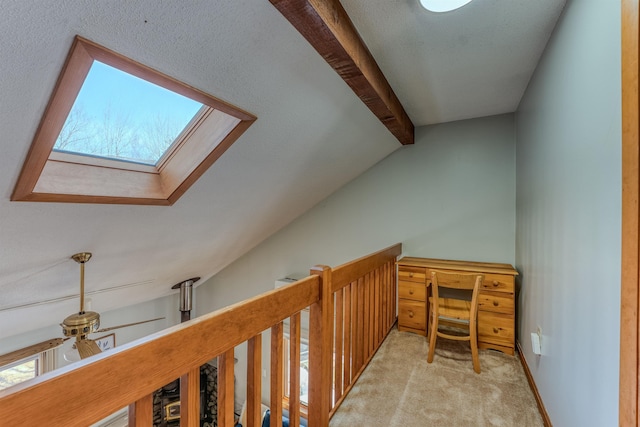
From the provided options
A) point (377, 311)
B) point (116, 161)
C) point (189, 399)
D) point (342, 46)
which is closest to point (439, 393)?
point (377, 311)

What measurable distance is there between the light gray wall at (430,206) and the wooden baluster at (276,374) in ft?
7.91

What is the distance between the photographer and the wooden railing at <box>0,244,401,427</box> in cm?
57

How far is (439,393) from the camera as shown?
196 centimetres

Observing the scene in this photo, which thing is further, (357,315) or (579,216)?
(357,315)

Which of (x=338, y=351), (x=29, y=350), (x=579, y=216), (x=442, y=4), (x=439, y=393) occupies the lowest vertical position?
(x=29, y=350)

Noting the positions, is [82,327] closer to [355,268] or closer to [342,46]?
[355,268]

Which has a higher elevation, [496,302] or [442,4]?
[442,4]

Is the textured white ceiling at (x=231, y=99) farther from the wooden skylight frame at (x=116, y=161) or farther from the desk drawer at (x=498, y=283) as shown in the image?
the desk drawer at (x=498, y=283)

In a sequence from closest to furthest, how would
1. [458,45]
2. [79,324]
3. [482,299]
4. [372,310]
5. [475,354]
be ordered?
[458,45], [79,324], [475,354], [372,310], [482,299]

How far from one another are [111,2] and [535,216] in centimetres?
257

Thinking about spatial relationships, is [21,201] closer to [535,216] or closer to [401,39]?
[401,39]

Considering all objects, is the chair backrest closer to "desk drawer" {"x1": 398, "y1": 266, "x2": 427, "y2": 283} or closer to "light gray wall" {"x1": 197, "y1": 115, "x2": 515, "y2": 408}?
"desk drawer" {"x1": 398, "y1": 266, "x2": 427, "y2": 283}

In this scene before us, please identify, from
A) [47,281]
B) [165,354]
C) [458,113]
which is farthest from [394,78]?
[47,281]

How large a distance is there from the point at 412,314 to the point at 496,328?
0.72 m
